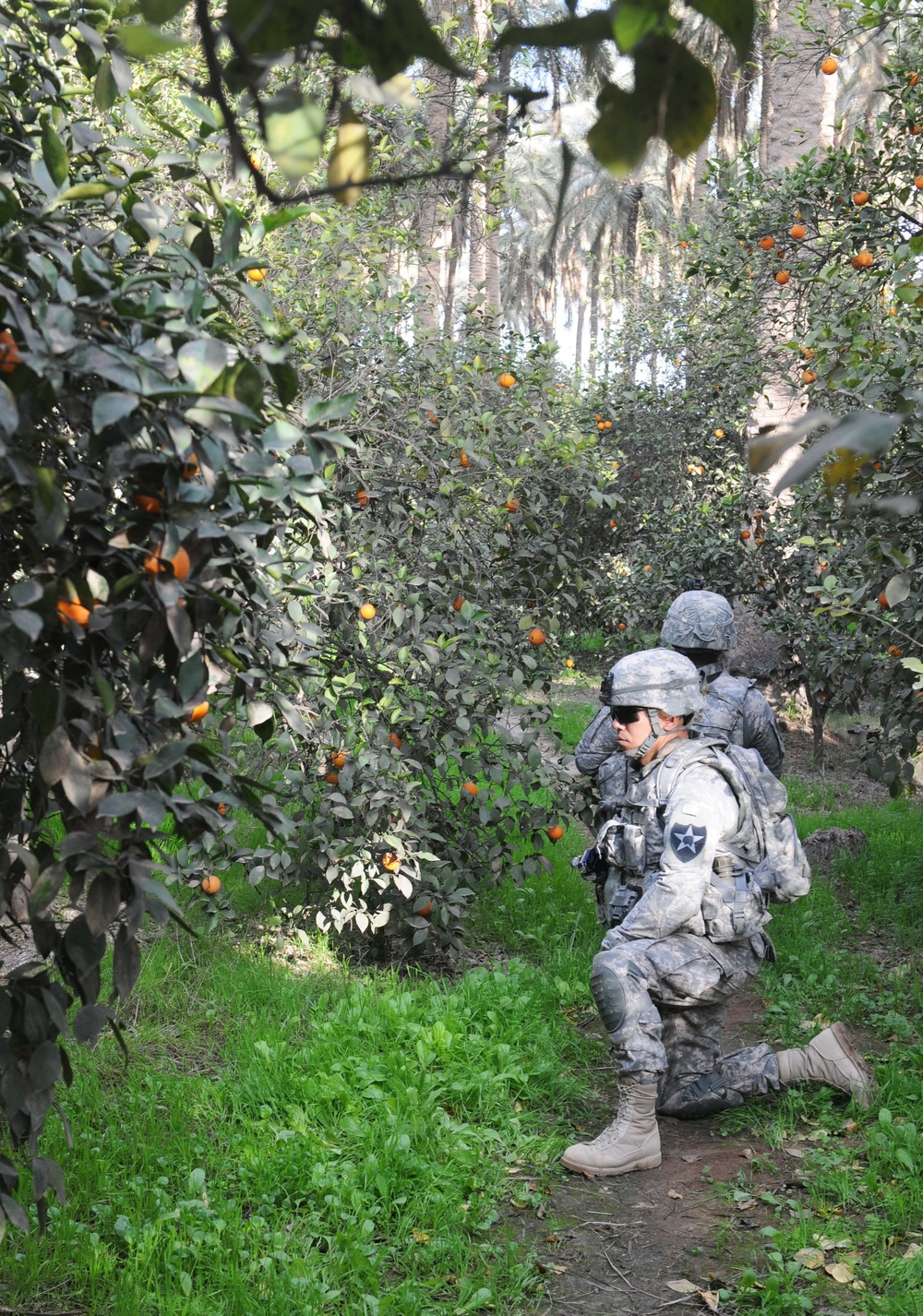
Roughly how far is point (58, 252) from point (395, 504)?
2.92m

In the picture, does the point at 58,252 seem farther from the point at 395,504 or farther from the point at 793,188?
the point at 793,188

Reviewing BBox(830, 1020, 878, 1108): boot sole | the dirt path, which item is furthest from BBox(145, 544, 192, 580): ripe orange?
BBox(830, 1020, 878, 1108): boot sole

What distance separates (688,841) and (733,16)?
2.92 meters

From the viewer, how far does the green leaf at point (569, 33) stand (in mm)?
854

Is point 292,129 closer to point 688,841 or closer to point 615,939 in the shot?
point 688,841

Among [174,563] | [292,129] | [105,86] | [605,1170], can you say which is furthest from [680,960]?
[292,129]

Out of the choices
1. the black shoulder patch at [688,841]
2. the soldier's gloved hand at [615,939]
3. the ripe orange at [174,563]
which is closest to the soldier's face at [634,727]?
the black shoulder patch at [688,841]

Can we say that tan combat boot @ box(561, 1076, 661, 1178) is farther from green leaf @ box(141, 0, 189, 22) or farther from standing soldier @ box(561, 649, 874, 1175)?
green leaf @ box(141, 0, 189, 22)

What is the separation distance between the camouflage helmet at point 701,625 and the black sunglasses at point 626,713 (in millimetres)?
984

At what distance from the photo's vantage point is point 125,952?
165cm

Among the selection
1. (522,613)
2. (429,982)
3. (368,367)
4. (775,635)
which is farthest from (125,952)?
(775,635)

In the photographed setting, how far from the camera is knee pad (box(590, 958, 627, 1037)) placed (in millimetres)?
3502

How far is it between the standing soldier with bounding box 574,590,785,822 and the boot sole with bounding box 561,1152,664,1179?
1495 mm

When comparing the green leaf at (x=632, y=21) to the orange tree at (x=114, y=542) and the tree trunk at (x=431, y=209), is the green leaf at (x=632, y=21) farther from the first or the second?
the tree trunk at (x=431, y=209)
